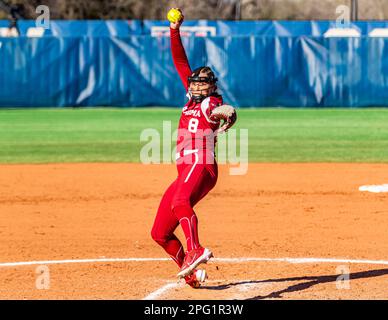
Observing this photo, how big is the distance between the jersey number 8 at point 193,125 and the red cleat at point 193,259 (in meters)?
0.93

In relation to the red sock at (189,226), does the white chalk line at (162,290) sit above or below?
below

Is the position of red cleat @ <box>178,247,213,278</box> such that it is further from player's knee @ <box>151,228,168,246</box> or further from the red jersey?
the red jersey

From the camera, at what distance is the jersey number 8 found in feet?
24.5

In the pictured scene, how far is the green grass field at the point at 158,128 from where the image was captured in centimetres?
1820

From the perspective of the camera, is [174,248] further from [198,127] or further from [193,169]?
[198,127]

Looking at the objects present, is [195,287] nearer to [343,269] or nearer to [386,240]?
[343,269]

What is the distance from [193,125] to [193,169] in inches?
13.2

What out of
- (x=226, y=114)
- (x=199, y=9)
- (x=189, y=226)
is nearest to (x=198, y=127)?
(x=226, y=114)

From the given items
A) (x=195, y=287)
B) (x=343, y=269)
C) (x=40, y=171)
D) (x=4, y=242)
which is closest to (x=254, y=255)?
(x=343, y=269)

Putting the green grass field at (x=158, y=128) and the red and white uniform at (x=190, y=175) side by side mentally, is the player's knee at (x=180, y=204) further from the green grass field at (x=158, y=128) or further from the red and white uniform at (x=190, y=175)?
the green grass field at (x=158, y=128)

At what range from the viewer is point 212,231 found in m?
10.7

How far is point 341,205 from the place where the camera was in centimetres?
1231

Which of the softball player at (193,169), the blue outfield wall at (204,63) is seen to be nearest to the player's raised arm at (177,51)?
the softball player at (193,169)

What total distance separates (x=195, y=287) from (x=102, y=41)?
879 inches
